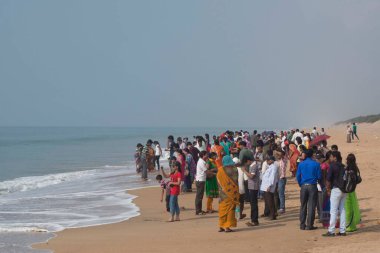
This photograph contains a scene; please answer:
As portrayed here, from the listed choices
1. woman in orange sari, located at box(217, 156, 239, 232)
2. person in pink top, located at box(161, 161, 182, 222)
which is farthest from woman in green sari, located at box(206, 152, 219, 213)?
woman in orange sari, located at box(217, 156, 239, 232)

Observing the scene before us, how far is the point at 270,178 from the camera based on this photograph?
37.8 feet

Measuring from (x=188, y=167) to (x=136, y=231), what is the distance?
5.96 meters

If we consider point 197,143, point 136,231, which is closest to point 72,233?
point 136,231

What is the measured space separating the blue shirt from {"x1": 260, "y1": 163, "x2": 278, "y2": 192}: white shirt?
1.15 m

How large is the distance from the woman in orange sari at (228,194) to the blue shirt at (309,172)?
1.25 m

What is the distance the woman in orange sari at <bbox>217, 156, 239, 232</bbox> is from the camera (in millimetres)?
10641

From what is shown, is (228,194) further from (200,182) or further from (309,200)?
(200,182)

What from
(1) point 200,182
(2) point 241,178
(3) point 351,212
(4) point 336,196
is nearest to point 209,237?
(2) point 241,178

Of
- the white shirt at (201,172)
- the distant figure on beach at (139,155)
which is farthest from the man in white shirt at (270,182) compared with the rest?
the distant figure on beach at (139,155)

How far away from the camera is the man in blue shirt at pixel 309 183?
33.8ft

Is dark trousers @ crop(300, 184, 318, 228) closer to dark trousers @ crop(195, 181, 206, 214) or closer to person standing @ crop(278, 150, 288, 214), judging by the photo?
person standing @ crop(278, 150, 288, 214)

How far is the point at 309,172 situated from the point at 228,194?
1.58 meters

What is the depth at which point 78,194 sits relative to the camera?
1973cm

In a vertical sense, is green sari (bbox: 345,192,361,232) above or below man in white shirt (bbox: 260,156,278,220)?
below
